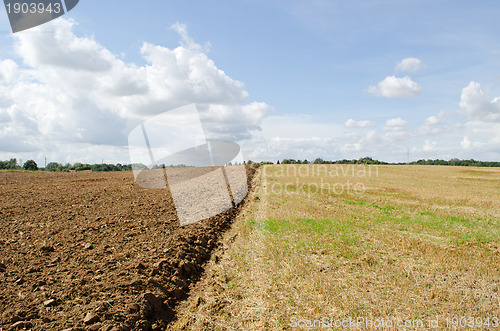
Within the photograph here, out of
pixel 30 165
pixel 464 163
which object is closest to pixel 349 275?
pixel 30 165

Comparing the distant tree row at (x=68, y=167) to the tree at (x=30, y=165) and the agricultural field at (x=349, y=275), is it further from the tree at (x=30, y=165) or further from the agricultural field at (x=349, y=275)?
the agricultural field at (x=349, y=275)

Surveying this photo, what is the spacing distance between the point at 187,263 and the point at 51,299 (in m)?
3.11

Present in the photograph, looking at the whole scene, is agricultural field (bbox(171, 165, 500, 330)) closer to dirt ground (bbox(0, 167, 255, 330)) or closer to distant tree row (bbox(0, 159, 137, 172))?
dirt ground (bbox(0, 167, 255, 330))

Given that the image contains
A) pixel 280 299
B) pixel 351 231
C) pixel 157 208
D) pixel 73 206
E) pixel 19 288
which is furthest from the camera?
pixel 157 208

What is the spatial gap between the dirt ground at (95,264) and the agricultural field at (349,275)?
0.66 m

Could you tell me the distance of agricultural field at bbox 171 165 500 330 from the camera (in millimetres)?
5508

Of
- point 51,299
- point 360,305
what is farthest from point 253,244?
point 51,299

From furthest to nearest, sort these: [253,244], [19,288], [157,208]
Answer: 1. [157,208]
2. [253,244]
3. [19,288]

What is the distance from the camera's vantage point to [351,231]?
440 inches

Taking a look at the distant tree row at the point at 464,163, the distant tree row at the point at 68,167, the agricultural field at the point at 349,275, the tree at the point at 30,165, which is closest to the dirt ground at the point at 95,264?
the agricultural field at the point at 349,275

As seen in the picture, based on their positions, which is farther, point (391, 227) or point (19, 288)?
point (391, 227)

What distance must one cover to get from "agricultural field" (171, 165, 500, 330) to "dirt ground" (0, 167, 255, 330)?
66 cm

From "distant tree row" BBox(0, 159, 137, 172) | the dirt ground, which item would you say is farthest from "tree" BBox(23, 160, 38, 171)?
the dirt ground

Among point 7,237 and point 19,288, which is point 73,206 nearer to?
point 7,237
